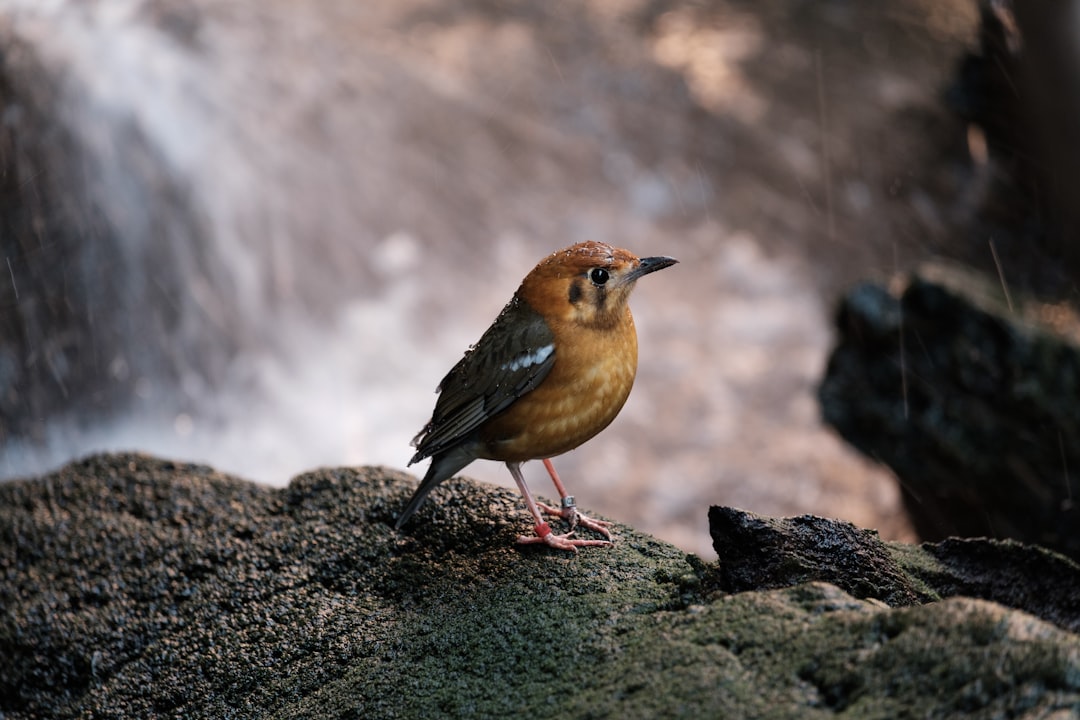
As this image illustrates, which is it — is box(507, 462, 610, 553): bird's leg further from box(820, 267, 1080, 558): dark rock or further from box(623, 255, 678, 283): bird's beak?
box(820, 267, 1080, 558): dark rock

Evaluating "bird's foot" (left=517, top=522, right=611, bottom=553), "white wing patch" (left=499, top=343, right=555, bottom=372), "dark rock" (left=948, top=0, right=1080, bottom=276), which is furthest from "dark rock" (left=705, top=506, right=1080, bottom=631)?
"dark rock" (left=948, top=0, right=1080, bottom=276)

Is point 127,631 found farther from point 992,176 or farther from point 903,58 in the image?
point 903,58

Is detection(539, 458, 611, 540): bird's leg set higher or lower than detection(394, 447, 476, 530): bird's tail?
lower

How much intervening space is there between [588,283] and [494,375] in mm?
411

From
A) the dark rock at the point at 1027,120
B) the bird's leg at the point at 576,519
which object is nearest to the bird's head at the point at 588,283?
the bird's leg at the point at 576,519

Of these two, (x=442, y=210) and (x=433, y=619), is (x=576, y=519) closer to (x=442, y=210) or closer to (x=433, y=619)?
(x=433, y=619)

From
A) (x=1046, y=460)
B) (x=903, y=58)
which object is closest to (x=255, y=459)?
(x=1046, y=460)

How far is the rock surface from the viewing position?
7.22 feet

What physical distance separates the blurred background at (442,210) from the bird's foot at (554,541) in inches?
179

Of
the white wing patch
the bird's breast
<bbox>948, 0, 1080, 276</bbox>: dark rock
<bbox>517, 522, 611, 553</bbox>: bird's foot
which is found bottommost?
<bbox>517, 522, 611, 553</bbox>: bird's foot

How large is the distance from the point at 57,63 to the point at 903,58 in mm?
10143

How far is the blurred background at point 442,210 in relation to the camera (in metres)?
8.35

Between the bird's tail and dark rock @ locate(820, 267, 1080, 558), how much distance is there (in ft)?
13.2

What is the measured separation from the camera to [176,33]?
33.3 feet
